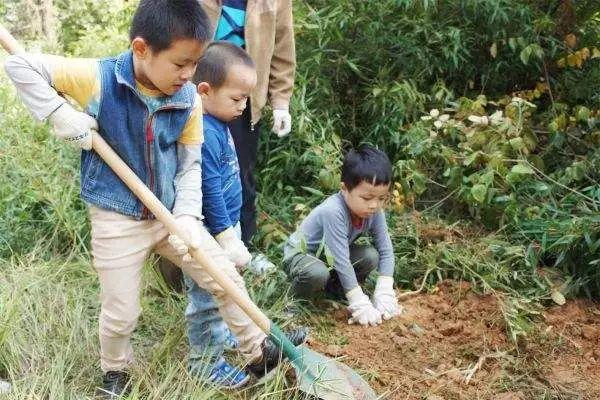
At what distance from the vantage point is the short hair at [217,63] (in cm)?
249

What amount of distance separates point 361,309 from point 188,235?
1.15 m

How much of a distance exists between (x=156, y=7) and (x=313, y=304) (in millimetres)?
Result: 1698

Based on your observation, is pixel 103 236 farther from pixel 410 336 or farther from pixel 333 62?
pixel 333 62

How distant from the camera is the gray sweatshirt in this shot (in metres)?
3.03

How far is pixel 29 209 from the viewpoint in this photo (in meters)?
3.70

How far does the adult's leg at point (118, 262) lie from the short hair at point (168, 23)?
58 cm

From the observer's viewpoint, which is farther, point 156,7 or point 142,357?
point 142,357

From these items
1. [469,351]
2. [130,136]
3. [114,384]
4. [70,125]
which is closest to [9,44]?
[70,125]

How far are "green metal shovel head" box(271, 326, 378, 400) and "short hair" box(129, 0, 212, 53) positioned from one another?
3.41 ft

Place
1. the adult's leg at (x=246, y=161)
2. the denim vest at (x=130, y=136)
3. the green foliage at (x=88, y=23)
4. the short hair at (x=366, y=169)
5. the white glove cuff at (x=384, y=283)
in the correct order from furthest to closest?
the green foliage at (x=88, y=23) < the adult's leg at (x=246, y=161) < the white glove cuff at (x=384, y=283) < the short hair at (x=366, y=169) < the denim vest at (x=130, y=136)

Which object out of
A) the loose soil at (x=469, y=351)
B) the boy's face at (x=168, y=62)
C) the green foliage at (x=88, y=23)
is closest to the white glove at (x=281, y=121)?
the loose soil at (x=469, y=351)

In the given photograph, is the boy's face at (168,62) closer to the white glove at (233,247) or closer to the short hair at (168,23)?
the short hair at (168,23)

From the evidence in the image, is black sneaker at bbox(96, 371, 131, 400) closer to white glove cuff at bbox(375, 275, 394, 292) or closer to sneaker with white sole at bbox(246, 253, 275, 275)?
sneaker with white sole at bbox(246, 253, 275, 275)

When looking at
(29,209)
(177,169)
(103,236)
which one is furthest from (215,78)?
(29,209)
